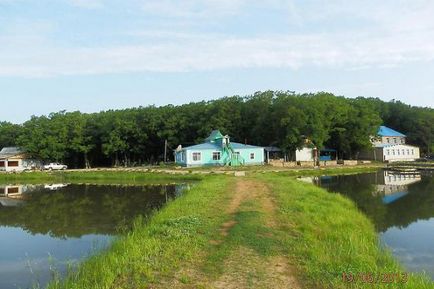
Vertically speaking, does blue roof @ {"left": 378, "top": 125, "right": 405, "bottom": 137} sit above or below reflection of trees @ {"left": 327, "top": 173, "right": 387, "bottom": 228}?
above

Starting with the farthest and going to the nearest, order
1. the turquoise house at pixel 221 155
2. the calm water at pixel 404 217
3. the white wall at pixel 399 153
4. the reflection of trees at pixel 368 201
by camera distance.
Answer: the white wall at pixel 399 153 → the turquoise house at pixel 221 155 → the reflection of trees at pixel 368 201 → the calm water at pixel 404 217

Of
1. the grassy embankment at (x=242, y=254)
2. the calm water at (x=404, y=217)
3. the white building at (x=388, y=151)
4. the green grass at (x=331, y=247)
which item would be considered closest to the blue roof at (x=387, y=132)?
the white building at (x=388, y=151)

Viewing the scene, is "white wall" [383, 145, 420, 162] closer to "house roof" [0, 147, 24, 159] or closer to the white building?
the white building

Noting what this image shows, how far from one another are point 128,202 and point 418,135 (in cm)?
5803

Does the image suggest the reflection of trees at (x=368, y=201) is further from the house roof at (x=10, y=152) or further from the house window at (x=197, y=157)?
the house roof at (x=10, y=152)

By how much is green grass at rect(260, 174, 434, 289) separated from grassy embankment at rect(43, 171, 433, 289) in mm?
18

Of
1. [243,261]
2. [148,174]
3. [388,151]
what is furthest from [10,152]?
[243,261]

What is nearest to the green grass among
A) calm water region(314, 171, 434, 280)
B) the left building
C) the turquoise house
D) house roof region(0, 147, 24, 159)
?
calm water region(314, 171, 434, 280)

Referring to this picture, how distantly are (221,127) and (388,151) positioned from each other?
24.4m

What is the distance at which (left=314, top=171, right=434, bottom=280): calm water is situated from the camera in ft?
39.6

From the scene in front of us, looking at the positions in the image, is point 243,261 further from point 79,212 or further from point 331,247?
point 79,212
